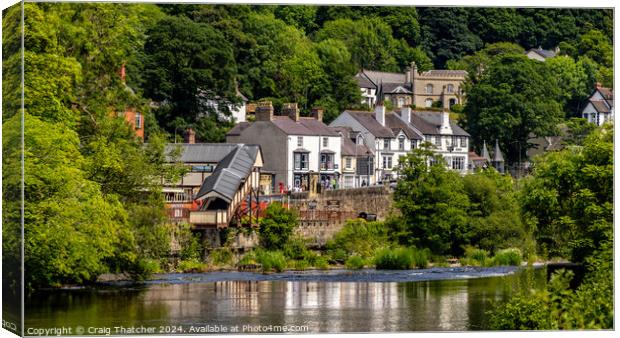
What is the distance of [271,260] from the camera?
1004 inches

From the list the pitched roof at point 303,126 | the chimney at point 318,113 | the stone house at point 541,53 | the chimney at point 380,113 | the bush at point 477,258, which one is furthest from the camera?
the chimney at point 380,113

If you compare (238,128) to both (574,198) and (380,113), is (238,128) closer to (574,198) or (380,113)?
(380,113)

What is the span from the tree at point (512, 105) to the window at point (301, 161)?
7.77ft

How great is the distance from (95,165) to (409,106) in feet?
16.1

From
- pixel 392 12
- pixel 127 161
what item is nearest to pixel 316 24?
pixel 392 12

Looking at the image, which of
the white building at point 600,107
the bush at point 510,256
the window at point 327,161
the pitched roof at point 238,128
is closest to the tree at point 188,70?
the pitched roof at point 238,128

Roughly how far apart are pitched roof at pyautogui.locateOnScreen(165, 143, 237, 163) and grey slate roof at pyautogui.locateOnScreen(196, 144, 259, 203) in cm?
11

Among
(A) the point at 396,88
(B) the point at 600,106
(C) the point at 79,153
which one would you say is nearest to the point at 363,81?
(A) the point at 396,88

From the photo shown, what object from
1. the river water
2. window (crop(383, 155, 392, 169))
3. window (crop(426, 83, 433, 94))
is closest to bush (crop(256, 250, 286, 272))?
the river water

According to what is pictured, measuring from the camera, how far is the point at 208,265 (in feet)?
81.4

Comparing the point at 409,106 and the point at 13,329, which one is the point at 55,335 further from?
the point at 409,106

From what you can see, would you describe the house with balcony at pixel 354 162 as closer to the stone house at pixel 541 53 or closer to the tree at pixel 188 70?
the tree at pixel 188 70

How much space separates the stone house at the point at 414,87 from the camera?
2533 centimetres

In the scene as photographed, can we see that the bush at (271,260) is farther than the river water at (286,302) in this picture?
Yes
